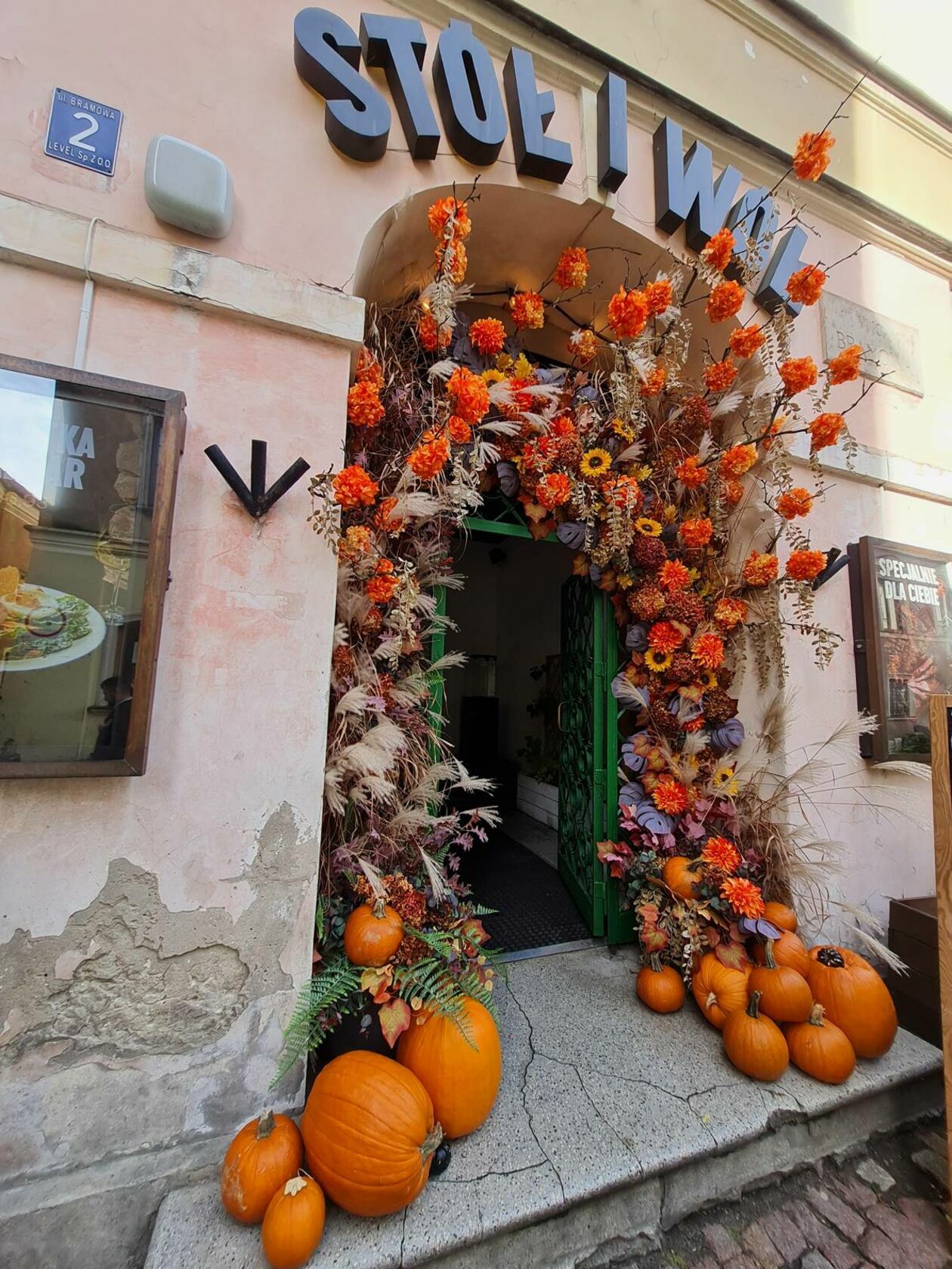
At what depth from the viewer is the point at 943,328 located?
129 inches

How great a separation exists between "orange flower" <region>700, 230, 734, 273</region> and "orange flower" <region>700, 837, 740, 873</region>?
8.55 ft

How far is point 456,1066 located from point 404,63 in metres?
3.58

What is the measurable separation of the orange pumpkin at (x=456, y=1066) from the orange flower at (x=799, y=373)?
2800mm

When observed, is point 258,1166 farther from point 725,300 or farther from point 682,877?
point 725,300

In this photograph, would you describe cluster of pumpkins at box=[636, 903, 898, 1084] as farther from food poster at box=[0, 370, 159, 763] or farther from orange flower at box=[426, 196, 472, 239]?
orange flower at box=[426, 196, 472, 239]

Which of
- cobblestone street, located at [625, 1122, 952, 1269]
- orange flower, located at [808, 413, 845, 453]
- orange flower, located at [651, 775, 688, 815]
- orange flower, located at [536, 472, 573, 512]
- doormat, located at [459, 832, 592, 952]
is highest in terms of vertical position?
orange flower, located at [808, 413, 845, 453]

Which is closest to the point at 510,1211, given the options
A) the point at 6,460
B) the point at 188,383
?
the point at 6,460

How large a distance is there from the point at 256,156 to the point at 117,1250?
132 inches

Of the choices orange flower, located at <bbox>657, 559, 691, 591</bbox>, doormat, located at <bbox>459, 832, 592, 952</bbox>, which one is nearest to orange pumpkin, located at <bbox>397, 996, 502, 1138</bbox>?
doormat, located at <bbox>459, 832, 592, 952</bbox>

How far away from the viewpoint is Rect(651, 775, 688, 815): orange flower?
2.40m

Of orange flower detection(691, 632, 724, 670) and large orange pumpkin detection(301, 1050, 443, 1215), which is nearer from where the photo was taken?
large orange pumpkin detection(301, 1050, 443, 1215)

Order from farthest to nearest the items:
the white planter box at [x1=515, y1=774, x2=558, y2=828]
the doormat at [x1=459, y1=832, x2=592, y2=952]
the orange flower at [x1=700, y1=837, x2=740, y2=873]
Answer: the white planter box at [x1=515, y1=774, x2=558, y2=828]
the doormat at [x1=459, y1=832, x2=592, y2=952]
the orange flower at [x1=700, y1=837, x2=740, y2=873]

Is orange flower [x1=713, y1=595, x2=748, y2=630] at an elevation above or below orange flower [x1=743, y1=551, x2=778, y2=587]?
below

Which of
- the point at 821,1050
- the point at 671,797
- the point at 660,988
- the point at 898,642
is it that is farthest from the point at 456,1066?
the point at 898,642
